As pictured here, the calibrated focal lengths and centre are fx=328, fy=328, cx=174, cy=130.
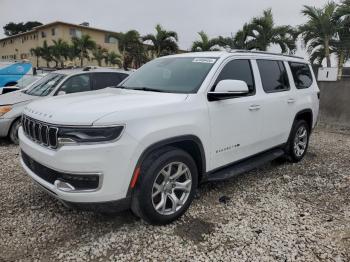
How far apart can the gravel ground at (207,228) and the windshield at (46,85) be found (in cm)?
260

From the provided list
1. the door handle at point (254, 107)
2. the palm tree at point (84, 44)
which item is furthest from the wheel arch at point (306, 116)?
the palm tree at point (84, 44)

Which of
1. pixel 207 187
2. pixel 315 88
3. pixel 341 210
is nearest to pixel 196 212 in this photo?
pixel 207 187

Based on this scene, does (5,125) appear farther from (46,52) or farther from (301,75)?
(46,52)

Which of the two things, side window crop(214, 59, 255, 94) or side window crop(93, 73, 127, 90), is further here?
side window crop(93, 73, 127, 90)

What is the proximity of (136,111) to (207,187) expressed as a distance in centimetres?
199

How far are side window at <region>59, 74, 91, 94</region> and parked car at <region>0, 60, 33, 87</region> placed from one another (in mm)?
8308

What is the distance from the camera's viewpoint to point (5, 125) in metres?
6.60

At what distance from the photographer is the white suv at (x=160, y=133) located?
2826 millimetres

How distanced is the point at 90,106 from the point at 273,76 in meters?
2.96

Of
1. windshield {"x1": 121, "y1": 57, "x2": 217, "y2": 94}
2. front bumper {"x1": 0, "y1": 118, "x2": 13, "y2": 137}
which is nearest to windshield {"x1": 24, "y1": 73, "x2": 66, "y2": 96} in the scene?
front bumper {"x1": 0, "y1": 118, "x2": 13, "y2": 137}

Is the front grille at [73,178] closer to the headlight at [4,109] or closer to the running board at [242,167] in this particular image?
the running board at [242,167]

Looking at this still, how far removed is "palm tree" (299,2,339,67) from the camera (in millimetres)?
13570

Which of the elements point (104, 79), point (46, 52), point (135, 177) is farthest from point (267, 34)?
point (46, 52)

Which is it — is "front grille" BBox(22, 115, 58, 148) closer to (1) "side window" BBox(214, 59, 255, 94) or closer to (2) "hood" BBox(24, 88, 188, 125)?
(2) "hood" BBox(24, 88, 188, 125)
